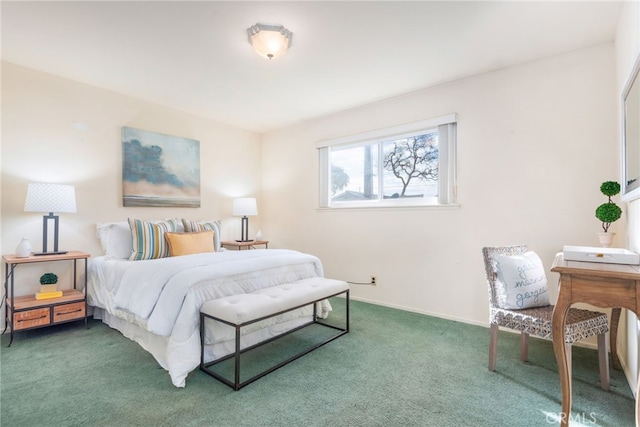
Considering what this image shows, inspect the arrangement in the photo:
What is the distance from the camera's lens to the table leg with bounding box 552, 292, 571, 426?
58.7 inches

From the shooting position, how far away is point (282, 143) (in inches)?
190

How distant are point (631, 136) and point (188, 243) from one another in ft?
11.7

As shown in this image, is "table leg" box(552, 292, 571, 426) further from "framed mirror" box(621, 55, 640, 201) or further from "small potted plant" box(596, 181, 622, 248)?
"small potted plant" box(596, 181, 622, 248)

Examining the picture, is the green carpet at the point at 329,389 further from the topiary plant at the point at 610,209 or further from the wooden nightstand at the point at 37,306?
the topiary plant at the point at 610,209

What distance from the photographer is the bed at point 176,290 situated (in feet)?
6.77

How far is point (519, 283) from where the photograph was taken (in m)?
2.00

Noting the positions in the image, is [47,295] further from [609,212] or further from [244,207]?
[609,212]

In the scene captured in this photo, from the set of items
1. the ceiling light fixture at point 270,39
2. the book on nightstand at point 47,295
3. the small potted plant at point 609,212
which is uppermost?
the ceiling light fixture at point 270,39

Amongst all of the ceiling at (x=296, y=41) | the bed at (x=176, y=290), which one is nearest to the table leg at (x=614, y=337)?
the ceiling at (x=296, y=41)

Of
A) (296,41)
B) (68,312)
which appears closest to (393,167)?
(296,41)

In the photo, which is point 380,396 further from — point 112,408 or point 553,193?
point 553,193

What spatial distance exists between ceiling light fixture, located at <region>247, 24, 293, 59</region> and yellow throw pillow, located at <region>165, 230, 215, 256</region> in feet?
6.45

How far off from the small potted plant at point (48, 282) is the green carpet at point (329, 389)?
435 millimetres

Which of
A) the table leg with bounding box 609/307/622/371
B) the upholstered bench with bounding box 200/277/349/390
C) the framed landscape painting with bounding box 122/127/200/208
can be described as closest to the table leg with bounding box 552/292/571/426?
the table leg with bounding box 609/307/622/371
